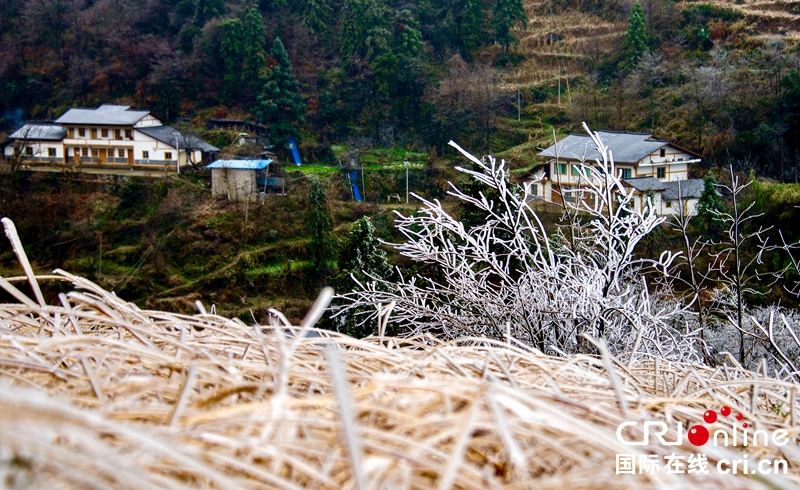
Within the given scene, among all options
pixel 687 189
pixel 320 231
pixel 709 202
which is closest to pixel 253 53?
pixel 320 231

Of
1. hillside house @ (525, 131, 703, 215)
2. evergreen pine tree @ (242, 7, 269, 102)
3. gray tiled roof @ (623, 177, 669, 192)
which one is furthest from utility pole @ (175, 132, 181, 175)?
gray tiled roof @ (623, 177, 669, 192)

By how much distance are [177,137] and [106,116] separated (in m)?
1.80

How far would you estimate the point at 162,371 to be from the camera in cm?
69

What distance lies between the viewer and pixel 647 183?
1305 centimetres

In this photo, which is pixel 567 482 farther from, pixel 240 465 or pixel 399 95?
pixel 399 95

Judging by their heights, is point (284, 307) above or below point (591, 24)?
below

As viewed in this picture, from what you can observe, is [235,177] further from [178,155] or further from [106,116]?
[106,116]

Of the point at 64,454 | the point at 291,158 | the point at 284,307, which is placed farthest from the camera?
the point at 291,158

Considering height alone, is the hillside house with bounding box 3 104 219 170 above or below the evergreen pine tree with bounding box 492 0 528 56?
below

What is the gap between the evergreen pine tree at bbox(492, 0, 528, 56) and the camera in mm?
19125

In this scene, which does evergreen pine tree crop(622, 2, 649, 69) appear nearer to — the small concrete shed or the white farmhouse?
the small concrete shed

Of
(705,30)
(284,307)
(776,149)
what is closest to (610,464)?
(284,307)

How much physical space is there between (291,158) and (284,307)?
613cm

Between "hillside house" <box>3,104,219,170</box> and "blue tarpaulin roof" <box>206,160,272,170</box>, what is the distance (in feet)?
4.17
